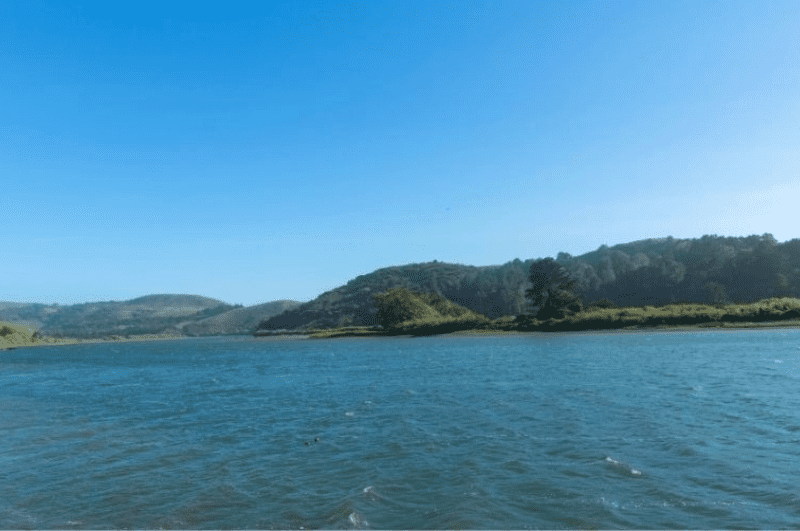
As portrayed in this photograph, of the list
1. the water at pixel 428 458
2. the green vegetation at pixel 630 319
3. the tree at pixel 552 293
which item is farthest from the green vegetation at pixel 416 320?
the water at pixel 428 458

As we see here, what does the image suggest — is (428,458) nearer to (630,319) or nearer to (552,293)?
(630,319)

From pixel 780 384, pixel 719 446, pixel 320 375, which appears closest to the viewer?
pixel 719 446

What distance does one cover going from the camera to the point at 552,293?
14988 cm

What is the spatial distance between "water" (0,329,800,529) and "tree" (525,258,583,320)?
364 ft

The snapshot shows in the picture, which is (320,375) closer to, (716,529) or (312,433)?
(312,433)

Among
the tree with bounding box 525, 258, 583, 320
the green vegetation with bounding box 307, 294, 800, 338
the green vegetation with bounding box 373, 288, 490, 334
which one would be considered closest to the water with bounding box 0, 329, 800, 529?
the green vegetation with bounding box 307, 294, 800, 338

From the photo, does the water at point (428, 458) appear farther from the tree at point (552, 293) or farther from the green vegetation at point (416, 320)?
the green vegetation at point (416, 320)

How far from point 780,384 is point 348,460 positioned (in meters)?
28.0

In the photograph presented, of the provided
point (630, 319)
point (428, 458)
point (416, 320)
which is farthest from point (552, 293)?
point (428, 458)

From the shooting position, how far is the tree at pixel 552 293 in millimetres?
148250

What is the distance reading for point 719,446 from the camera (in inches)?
728

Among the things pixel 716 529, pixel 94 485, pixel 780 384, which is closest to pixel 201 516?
pixel 94 485

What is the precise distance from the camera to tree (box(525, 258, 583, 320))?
148 m

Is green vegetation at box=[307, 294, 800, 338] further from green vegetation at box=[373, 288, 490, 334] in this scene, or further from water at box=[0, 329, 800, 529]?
water at box=[0, 329, 800, 529]
